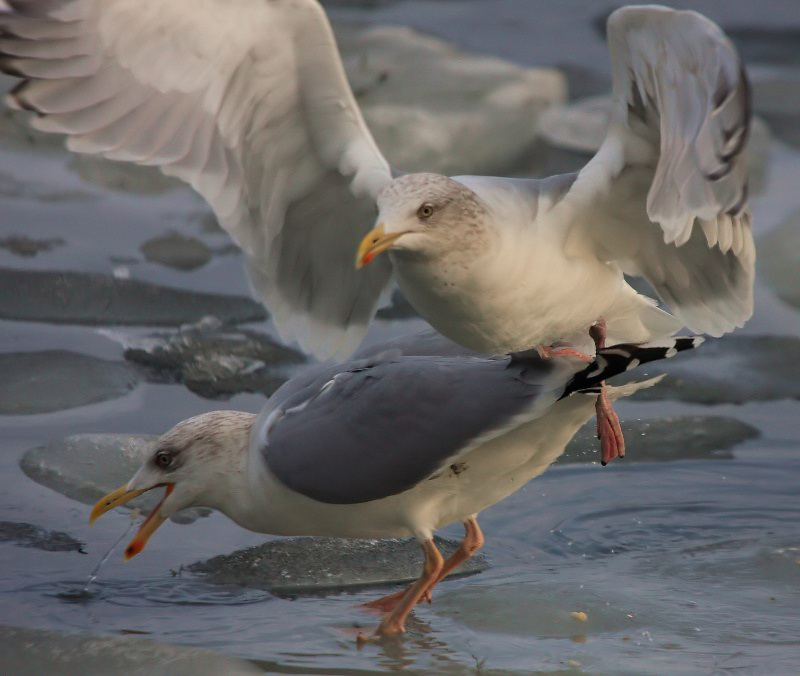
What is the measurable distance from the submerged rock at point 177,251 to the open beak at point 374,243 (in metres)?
3.26

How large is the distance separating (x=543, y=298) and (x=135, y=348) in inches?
92.6

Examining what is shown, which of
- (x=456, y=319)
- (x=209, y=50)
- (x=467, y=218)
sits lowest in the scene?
(x=456, y=319)

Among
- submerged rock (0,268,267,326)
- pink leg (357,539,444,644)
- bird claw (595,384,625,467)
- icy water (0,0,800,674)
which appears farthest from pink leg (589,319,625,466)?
submerged rock (0,268,267,326)

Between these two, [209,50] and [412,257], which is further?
[209,50]

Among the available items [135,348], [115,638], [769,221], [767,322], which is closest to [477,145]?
[769,221]

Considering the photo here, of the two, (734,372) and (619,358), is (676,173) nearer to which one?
(619,358)

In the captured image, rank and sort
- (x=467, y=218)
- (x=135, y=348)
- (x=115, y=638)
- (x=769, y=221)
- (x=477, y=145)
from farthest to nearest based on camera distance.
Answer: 1. (x=477, y=145)
2. (x=769, y=221)
3. (x=135, y=348)
4. (x=115, y=638)
5. (x=467, y=218)

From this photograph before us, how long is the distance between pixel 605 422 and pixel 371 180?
33.3 inches

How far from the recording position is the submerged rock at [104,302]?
5809 millimetres

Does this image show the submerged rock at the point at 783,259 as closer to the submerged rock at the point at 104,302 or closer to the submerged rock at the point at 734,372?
the submerged rock at the point at 734,372

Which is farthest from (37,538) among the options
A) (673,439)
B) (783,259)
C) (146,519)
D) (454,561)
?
(783,259)

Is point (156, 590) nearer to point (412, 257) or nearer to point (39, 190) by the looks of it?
point (412, 257)

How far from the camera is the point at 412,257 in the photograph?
11.0 feet

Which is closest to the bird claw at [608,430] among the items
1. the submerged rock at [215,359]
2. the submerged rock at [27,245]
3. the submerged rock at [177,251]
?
the submerged rock at [215,359]
